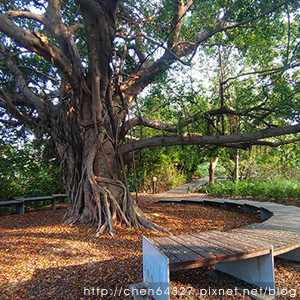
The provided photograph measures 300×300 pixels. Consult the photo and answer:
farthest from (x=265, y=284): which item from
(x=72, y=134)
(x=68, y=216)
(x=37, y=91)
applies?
(x=37, y=91)

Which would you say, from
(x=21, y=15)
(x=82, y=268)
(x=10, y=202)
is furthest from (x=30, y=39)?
(x=10, y=202)

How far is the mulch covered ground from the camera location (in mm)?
2404

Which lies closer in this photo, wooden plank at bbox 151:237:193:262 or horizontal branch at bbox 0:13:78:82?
wooden plank at bbox 151:237:193:262

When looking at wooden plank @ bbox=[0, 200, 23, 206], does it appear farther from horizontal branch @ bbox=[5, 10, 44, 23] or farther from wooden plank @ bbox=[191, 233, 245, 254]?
wooden plank @ bbox=[191, 233, 245, 254]

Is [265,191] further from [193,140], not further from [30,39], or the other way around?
[30,39]

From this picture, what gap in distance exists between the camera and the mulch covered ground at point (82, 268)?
94.7 inches

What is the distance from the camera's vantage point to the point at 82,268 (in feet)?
9.45

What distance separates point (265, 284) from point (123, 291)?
1392mm

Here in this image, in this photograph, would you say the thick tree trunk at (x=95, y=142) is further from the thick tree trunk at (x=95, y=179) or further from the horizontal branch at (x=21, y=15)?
the horizontal branch at (x=21, y=15)

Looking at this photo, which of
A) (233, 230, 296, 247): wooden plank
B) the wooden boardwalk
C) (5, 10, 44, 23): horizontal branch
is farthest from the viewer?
(5, 10, 44, 23): horizontal branch

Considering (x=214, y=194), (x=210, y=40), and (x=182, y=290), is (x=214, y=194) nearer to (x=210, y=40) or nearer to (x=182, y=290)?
(x=210, y=40)

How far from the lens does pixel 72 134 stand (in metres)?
5.71

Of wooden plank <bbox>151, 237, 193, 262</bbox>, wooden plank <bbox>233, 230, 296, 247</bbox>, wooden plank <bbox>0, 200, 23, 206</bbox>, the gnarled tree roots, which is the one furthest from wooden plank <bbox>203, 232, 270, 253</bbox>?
wooden plank <bbox>0, 200, 23, 206</bbox>

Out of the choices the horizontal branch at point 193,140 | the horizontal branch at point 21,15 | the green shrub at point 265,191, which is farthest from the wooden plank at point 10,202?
the green shrub at point 265,191
